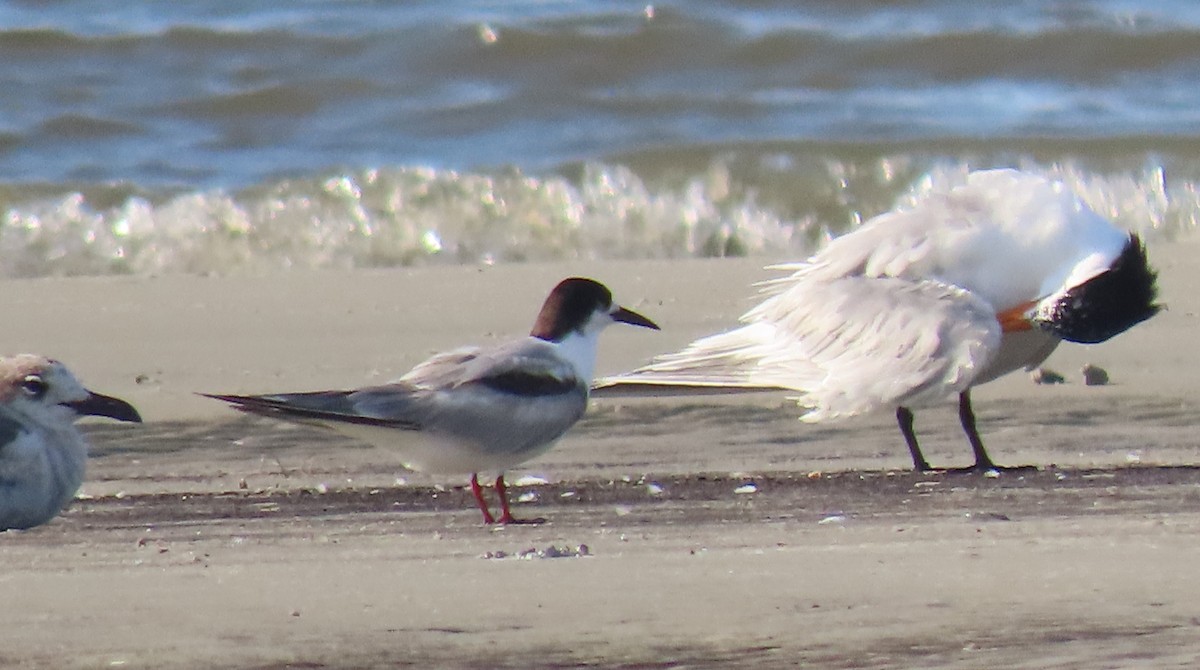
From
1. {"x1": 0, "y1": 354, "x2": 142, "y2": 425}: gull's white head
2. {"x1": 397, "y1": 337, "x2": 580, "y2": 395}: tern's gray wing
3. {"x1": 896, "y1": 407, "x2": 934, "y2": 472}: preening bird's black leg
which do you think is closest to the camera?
{"x1": 0, "y1": 354, "x2": 142, "y2": 425}: gull's white head

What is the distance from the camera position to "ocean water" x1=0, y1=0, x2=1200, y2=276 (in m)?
9.90

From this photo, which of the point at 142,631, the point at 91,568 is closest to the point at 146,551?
the point at 91,568

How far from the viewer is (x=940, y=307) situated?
5.25 m

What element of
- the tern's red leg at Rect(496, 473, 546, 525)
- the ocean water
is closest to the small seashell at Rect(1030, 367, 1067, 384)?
the tern's red leg at Rect(496, 473, 546, 525)

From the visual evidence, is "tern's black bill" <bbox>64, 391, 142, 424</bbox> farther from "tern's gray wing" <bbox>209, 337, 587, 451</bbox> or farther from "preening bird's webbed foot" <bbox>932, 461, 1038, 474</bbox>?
Answer: "preening bird's webbed foot" <bbox>932, 461, 1038, 474</bbox>

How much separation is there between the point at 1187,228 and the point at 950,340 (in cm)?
516

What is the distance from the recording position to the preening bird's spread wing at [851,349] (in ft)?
16.9

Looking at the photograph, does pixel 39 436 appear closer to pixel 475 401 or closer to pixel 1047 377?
pixel 475 401

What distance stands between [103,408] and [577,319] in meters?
1.18

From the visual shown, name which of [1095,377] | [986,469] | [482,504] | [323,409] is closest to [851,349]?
[986,469]

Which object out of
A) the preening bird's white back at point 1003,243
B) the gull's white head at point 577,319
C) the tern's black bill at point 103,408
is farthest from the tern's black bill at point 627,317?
the tern's black bill at point 103,408

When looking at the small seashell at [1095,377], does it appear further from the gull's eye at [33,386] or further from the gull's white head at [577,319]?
the gull's eye at [33,386]

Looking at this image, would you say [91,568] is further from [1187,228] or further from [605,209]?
[1187,228]

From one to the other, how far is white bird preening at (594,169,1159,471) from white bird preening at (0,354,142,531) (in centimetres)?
158
